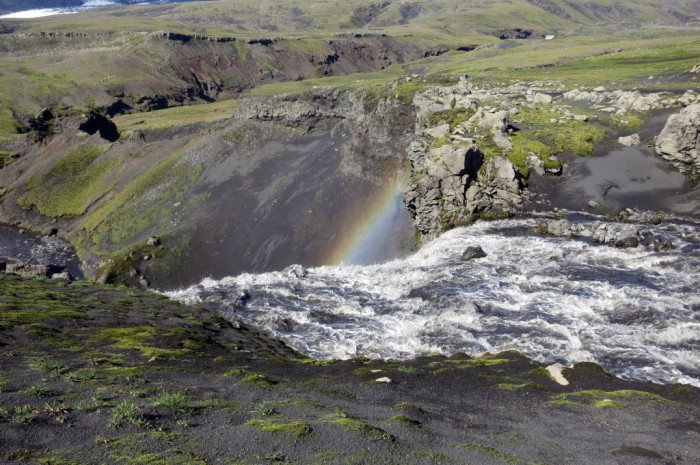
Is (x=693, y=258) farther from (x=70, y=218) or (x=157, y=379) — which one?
(x=70, y=218)

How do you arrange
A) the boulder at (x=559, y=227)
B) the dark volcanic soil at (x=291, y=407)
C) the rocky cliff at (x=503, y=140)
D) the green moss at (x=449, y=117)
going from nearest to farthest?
1. the dark volcanic soil at (x=291, y=407)
2. the boulder at (x=559, y=227)
3. the rocky cliff at (x=503, y=140)
4. the green moss at (x=449, y=117)

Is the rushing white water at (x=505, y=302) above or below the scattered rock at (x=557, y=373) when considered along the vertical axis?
below

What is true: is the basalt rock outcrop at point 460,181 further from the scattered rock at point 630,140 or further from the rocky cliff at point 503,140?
the scattered rock at point 630,140

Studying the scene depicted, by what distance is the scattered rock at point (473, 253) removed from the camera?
186 feet

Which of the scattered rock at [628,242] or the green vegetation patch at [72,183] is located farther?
the green vegetation patch at [72,183]

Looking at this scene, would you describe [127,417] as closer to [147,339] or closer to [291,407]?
[291,407]

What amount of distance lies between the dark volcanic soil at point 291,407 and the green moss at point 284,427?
0.06 m

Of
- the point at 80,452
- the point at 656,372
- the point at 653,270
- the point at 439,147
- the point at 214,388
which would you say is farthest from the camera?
the point at 439,147

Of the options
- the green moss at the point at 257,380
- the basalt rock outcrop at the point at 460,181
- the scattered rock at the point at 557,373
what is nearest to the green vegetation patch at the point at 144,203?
the basalt rock outcrop at the point at 460,181

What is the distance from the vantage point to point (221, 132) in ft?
370

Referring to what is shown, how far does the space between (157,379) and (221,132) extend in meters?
94.7

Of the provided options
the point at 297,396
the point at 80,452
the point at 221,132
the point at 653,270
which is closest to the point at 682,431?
the point at 297,396

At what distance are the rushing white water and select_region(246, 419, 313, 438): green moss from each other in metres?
21.4

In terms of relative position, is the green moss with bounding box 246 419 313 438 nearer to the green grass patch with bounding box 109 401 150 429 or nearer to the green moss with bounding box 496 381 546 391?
the green grass patch with bounding box 109 401 150 429
